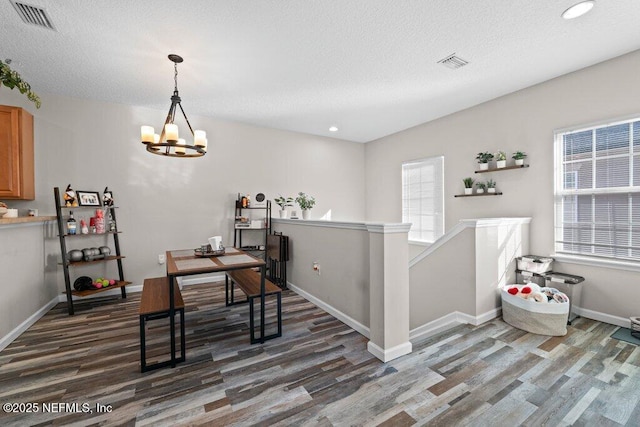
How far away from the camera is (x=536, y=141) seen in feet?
11.1

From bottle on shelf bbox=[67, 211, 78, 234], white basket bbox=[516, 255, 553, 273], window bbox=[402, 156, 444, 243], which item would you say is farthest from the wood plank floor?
window bbox=[402, 156, 444, 243]

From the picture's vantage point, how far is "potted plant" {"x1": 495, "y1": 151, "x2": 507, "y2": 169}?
143 inches

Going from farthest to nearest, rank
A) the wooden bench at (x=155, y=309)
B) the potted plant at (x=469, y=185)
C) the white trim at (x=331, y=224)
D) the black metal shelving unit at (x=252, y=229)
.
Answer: the black metal shelving unit at (x=252, y=229), the potted plant at (x=469, y=185), the white trim at (x=331, y=224), the wooden bench at (x=155, y=309)

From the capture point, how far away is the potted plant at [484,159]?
12.5ft

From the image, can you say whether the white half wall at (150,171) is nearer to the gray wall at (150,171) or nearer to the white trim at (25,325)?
the gray wall at (150,171)

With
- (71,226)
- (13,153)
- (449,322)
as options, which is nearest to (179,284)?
(71,226)

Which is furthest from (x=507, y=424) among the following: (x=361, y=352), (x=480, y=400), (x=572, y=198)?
(x=572, y=198)

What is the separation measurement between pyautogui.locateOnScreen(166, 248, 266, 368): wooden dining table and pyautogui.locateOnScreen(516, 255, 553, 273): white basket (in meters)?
3.05

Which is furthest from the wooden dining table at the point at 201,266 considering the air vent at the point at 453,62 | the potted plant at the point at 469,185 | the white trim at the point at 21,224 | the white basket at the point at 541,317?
the potted plant at the point at 469,185

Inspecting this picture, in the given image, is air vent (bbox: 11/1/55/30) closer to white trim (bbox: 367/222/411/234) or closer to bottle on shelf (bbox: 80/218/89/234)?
bottle on shelf (bbox: 80/218/89/234)

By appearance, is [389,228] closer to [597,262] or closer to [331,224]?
[331,224]

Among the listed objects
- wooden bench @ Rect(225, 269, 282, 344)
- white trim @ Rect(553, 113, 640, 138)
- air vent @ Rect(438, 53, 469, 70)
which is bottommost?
wooden bench @ Rect(225, 269, 282, 344)

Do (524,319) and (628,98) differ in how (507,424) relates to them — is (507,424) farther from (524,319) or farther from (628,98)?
(628,98)

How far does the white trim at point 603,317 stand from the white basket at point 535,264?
19.9 inches
